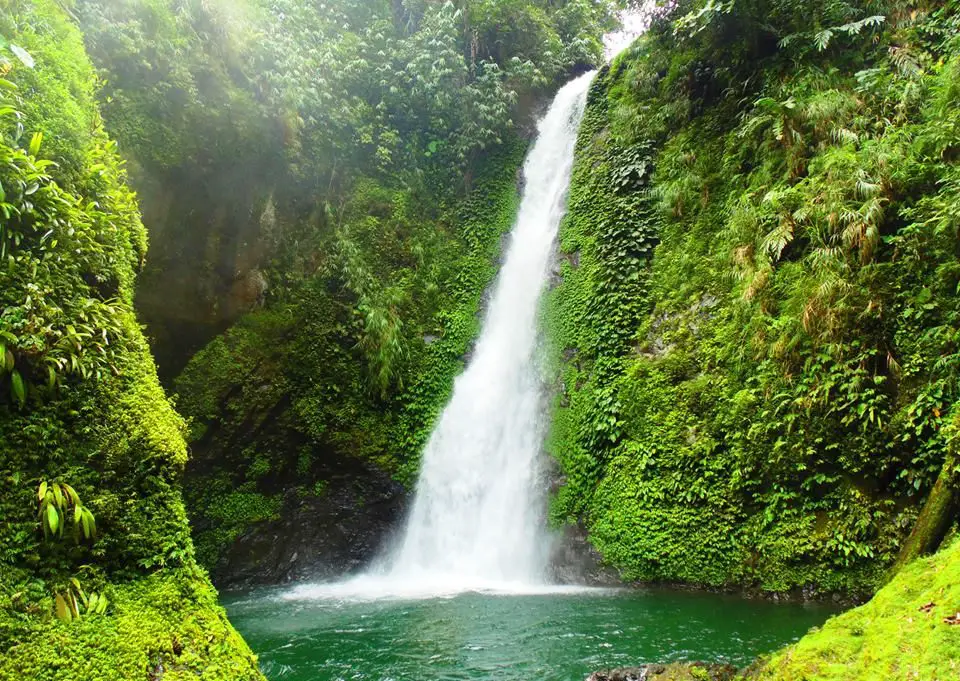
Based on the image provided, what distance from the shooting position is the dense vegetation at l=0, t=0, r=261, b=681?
9.82ft

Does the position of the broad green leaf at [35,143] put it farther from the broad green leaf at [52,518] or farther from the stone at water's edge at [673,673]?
the stone at water's edge at [673,673]

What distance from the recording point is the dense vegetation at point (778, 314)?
21.3 feet

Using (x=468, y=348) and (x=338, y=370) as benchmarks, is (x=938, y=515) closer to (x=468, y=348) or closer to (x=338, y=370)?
(x=468, y=348)

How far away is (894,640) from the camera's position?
2.79 metres

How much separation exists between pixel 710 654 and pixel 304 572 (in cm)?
745

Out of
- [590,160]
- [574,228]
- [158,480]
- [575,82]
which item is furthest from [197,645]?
[575,82]

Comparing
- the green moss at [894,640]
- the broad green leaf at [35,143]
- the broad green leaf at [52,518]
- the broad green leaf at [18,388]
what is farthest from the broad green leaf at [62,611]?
the green moss at [894,640]

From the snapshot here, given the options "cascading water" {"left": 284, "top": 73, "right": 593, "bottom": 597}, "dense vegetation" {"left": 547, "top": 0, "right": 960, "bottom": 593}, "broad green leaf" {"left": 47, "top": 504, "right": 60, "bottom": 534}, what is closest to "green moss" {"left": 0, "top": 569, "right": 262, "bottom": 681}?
"broad green leaf" {"left": 47, "top": 504, "right": 60, "bottom": 534}

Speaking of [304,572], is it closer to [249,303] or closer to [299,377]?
[299,377]

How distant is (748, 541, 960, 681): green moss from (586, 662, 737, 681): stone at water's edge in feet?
1.16

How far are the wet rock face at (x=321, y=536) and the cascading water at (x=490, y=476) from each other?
18.7 inches

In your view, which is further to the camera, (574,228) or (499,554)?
(574,228)

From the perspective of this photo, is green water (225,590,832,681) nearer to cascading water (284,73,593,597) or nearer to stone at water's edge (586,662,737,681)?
stone at water's edge (586,662,737,681)

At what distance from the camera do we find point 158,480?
3.87m
